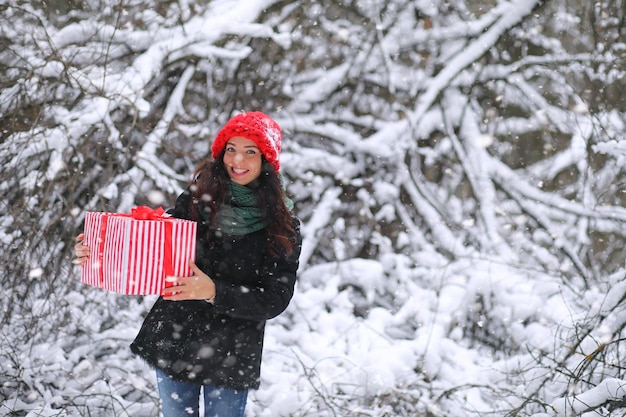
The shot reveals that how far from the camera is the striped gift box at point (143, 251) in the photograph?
6.30 ft

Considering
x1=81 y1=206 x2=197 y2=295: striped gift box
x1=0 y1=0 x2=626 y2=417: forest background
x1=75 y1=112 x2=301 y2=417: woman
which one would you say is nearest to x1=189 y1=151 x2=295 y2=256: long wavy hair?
x1=75 y1=112 x2=301 y2=417: woman

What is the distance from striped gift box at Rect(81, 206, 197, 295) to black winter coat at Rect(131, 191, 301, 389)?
0.65ft

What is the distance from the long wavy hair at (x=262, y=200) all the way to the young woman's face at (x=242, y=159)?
0.04 metres

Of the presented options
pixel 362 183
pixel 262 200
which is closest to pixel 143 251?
pixel 262 200

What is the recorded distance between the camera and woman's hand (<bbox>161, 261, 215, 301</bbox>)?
1.93 metres

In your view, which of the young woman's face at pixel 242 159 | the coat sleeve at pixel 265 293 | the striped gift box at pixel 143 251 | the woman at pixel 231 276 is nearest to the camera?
the striped gift box at pixel 143 251

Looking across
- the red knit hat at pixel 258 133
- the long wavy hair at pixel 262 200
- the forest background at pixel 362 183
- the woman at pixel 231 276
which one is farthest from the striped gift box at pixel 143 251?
the forest background at pixel 362 183

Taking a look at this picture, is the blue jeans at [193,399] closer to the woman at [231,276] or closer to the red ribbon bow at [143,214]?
the woman at [231,276]

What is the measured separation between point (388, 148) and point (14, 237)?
334 centimetres

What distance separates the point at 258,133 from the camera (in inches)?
87.7

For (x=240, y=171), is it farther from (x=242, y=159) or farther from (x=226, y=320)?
(x=226, y=320)

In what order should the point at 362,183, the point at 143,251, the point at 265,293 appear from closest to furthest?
the point at 143,251, the point at 265,293, the point at 362,183

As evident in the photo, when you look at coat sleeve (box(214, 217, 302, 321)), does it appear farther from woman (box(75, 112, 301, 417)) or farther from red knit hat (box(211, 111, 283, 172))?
red knit hat (box(211, 111, 283, 172))

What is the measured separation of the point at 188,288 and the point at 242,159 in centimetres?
58
